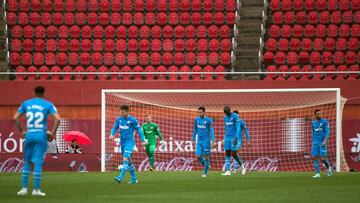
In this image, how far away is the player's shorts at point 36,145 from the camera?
563 inches

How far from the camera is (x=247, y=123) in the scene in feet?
90.8

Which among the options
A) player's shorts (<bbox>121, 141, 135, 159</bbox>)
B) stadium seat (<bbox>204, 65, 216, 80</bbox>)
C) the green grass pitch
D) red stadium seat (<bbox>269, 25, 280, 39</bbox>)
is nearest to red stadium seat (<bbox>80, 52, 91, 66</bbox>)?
stadium seat (<bbox>204, 65, 216, 80</bbox>)

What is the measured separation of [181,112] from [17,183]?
9705mm

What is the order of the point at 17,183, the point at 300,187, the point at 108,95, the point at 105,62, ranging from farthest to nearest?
1. the point at 105,62
2. the point at 108,95
3. the point at 17,183
4. the point at 300,187

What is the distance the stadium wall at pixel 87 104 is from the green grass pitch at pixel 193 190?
624 centimetres

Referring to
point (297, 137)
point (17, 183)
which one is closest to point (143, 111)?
point (297, 137)

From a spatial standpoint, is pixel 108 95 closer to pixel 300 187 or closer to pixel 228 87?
pixel 228 87

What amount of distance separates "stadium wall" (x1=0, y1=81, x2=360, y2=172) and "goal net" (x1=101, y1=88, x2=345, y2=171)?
353mm

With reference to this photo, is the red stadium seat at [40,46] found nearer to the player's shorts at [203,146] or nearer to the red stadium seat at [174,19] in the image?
the red stadium seat at [174,19]

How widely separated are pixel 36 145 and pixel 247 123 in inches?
556

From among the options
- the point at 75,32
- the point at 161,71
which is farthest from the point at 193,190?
the point at 75,32

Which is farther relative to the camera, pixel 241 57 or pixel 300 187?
pixel 241 57

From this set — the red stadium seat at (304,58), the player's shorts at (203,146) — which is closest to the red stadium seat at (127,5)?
the red stadium seat at (304,58)

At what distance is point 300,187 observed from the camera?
17.5 meters
